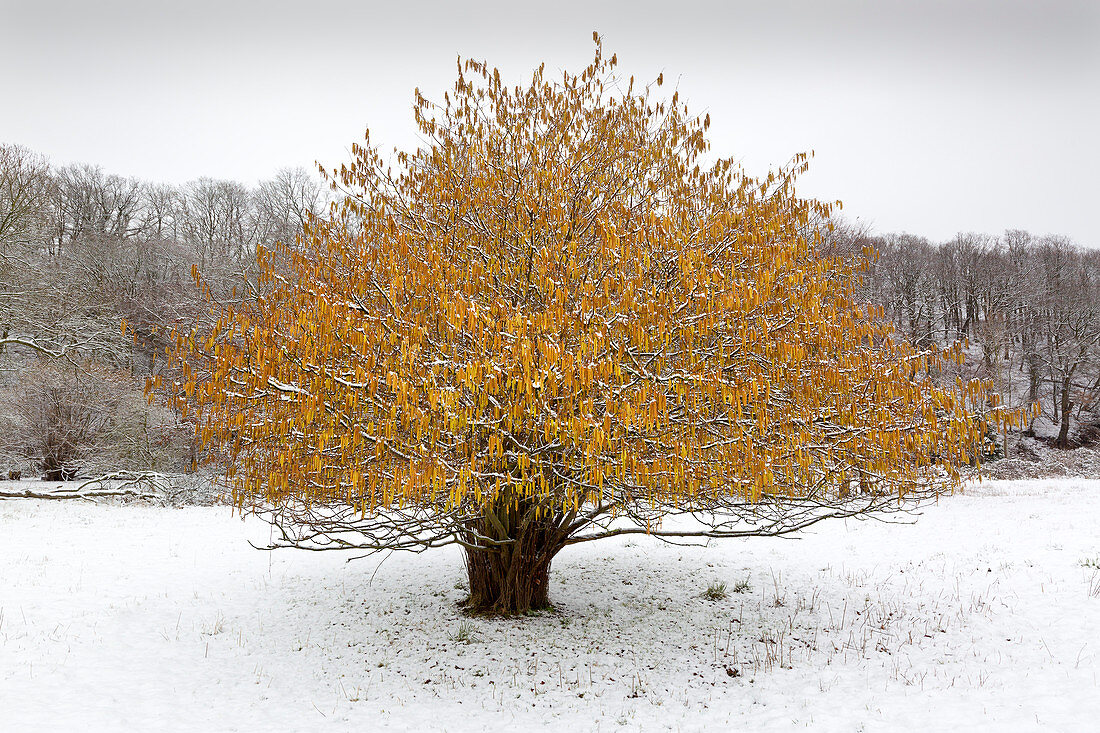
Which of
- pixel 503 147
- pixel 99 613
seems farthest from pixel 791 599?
pixel 99 613

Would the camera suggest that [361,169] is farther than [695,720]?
Yes

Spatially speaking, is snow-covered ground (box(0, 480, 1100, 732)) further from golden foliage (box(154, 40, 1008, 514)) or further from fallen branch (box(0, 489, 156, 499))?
A: fallen branch (box(0, 489, 156, 499))

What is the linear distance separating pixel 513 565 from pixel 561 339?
4012mm

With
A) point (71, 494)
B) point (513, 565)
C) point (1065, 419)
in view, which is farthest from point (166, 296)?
point (1065, 419)

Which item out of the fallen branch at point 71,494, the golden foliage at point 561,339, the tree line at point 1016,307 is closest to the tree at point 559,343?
the golden foliage at point 561,339

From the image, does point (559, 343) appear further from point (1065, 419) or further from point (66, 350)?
point (1065, 419)

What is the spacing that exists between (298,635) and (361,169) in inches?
219

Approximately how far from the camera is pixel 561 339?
4383 mm

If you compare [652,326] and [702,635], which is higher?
[652,326]

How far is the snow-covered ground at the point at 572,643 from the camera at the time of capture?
5.38 m

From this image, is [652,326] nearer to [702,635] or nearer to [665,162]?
[665,162]

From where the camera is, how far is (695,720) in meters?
5.36

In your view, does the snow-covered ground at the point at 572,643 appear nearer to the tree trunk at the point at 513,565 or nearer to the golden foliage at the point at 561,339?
the tree trunk at the point at 513,565

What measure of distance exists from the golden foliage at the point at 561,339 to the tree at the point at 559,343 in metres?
0.03
